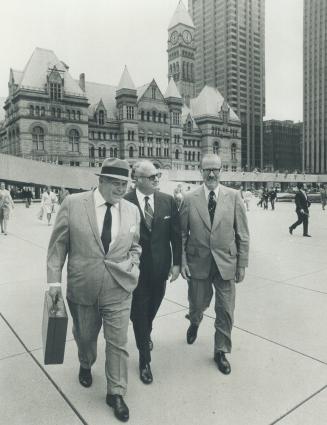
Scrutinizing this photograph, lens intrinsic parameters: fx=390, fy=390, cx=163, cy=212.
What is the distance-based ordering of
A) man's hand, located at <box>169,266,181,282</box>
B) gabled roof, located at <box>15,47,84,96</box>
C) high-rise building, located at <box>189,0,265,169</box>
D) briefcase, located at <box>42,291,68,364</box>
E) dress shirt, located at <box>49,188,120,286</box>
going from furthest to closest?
high-rise building, located at <box>189,0,265,169</box>, gabled roof, located at <box>15,47,84,96</box>, man's hand, located at <box>169,266,181,282</box>, dress shirt, located at <box>49,188,120,286</box>, briefcase, located at <box>42,291,68,364</box>

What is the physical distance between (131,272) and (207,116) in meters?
81.4

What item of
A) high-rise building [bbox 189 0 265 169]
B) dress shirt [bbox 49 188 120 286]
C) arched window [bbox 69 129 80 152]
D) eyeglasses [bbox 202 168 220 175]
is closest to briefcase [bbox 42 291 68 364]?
dress shirt [bbox 49 188 120 286]

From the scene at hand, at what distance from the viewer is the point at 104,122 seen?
66.8m

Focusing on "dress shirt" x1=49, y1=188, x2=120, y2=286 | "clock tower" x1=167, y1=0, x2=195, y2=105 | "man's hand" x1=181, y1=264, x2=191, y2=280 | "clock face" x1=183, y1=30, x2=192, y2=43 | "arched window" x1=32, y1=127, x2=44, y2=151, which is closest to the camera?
"dress shirt" x1=49, y1=188, x2=120, y2=286

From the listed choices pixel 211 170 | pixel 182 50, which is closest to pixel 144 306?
pixel 211 170

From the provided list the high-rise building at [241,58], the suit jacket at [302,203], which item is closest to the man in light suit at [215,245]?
the suit jacket at [302,203]

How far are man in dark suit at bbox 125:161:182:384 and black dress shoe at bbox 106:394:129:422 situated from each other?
520 millimetres

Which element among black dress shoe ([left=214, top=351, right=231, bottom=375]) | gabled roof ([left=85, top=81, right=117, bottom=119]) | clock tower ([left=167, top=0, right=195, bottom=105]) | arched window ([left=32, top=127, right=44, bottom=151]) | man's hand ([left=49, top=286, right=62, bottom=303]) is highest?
clock tower ([left=167, top=0, right=195, bottom=105])

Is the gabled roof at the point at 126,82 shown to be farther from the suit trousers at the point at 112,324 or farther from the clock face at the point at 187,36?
the suit trousers at the point at 112,324

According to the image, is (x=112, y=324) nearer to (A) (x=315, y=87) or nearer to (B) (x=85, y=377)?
(B) (x=85, y=377)

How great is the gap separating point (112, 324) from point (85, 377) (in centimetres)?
66

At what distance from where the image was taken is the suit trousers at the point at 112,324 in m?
2.86

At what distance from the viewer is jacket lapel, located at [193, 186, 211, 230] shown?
3771 mm

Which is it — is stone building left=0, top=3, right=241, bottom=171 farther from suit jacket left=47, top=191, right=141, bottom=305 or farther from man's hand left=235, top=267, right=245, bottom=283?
suit jacket left=47, top=191, right=141, bottom=305
